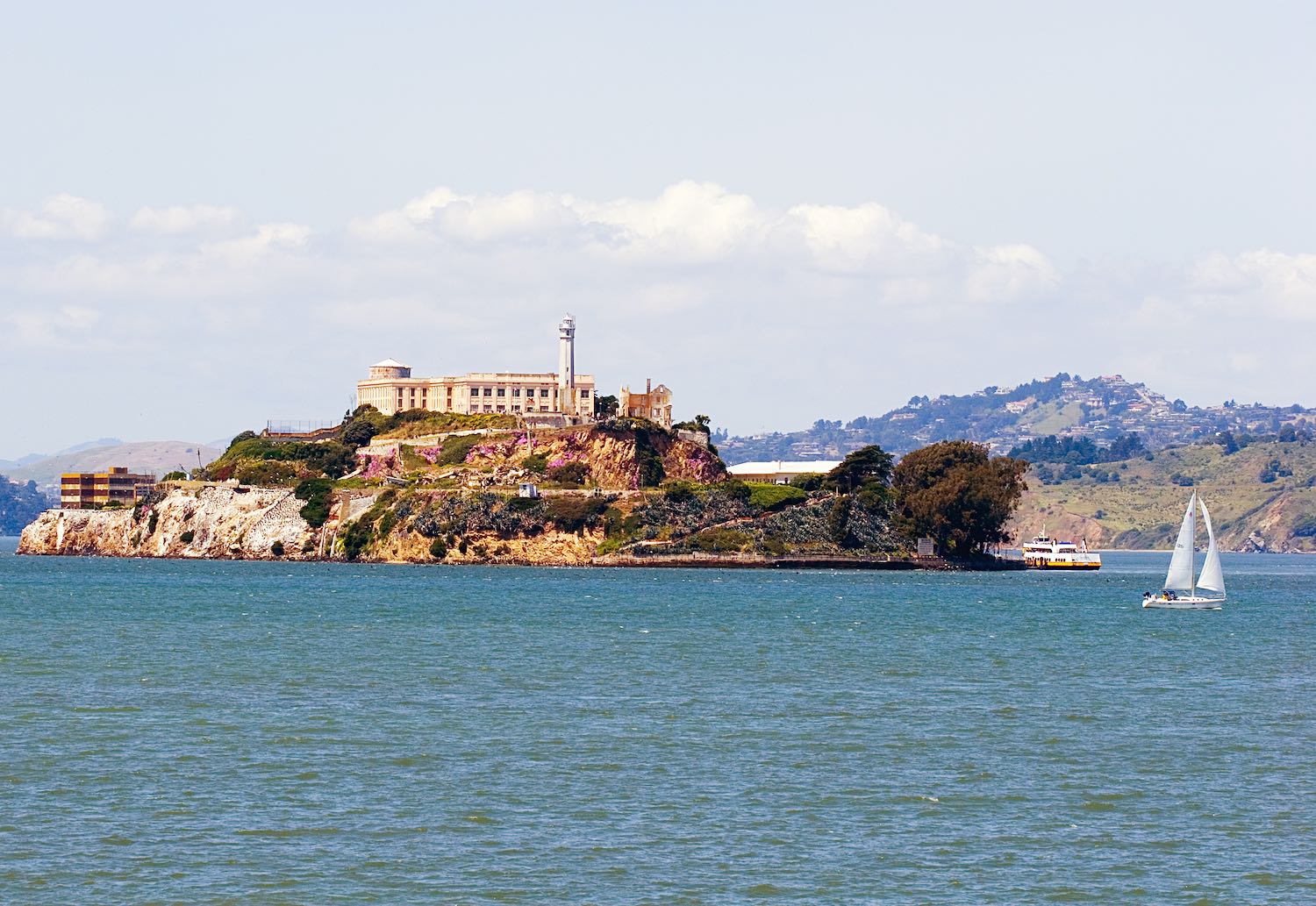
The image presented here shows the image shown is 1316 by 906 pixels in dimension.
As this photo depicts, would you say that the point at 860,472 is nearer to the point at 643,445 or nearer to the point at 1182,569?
the point at 643,445

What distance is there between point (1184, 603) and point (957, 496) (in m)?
64.9

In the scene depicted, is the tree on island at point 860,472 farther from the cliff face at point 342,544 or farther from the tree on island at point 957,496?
the cliff face at point 342,544

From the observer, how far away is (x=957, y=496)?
174 m

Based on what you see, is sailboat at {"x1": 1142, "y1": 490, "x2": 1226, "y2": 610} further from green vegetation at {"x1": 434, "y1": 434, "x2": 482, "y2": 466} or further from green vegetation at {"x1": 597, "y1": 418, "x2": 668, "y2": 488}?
green vegetation at {"x1": 434, "y1": 434, "x2": 482, "y2": 466}

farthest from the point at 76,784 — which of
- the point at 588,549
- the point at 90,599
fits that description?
the point at 588,549

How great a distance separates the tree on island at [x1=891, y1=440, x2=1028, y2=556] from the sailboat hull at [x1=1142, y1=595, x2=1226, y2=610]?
5684 cm

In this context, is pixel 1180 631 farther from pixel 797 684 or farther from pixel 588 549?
pixel 588 549

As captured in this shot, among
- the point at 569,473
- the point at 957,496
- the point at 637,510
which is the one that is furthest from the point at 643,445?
the point at 957,496

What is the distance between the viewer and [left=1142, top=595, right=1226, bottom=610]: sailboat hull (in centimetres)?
10938

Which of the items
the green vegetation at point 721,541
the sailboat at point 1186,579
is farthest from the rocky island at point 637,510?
the sailboat at point 1186,579

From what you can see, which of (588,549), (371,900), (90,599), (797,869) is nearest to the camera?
(371,900)

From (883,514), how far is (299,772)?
143 meters

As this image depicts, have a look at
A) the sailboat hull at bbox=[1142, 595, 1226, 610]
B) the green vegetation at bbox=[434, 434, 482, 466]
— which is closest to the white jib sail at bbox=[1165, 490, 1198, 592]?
the sailboat hull at bbox=[1142, 595, 1226, 610]

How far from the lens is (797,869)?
32.6 meters
